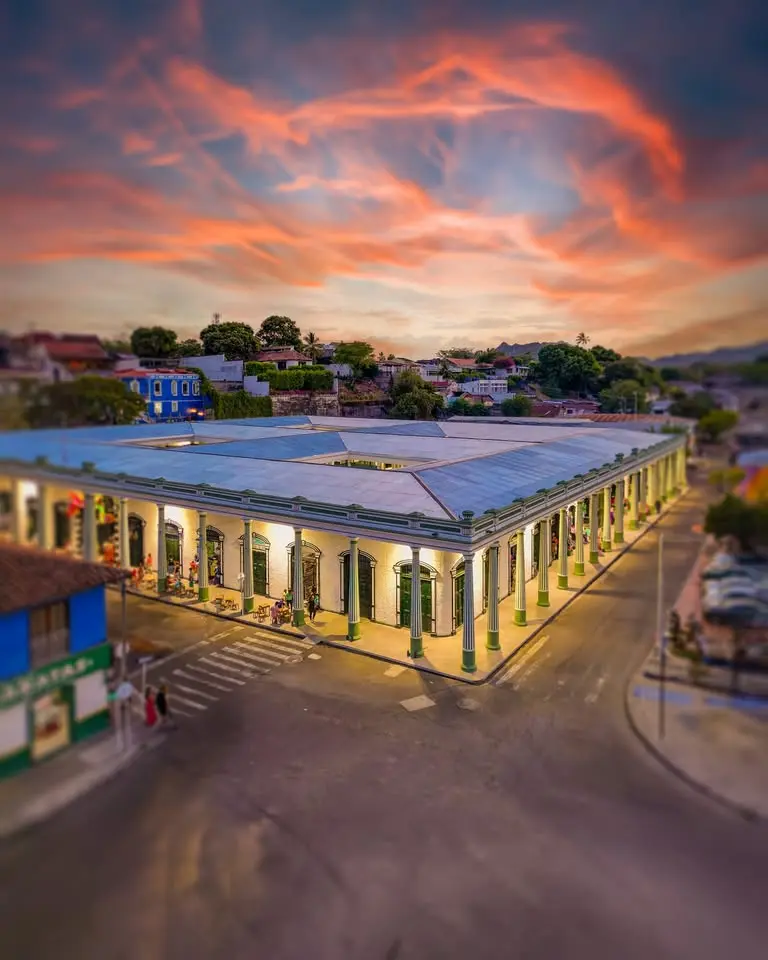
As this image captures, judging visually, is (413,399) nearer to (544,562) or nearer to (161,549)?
(544,562)

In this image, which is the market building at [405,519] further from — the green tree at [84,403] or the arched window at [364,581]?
the green tree at [84,403]

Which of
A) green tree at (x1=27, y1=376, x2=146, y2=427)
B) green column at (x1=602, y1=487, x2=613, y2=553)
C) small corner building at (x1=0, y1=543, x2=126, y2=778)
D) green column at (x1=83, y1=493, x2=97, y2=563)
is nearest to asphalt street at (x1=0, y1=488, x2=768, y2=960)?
small corner building at (x1=0, y1=543, x2=126, y2=778)

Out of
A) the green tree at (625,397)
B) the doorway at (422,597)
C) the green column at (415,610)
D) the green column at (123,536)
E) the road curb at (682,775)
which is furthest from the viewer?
the doorway at (422,597)

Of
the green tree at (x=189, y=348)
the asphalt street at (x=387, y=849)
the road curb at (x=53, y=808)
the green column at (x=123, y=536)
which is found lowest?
the asphalt street at (x=387, y=849)

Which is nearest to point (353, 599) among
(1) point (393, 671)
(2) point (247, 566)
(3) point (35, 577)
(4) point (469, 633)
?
(1) point (393, 671)

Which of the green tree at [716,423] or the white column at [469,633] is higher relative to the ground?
the green tree at [716,423]

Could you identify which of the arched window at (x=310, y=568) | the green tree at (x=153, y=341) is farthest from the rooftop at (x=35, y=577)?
the arched window at (x=310, y=568)

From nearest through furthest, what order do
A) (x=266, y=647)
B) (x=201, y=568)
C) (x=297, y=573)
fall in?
(x=201, y=568) < (x=266, y=647) < (x=297, y=573)
